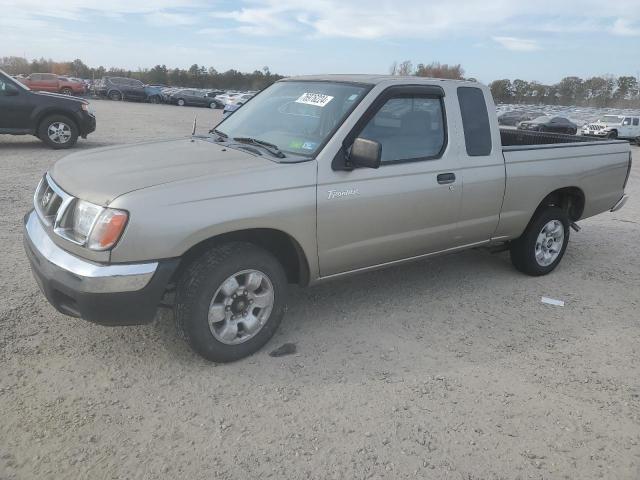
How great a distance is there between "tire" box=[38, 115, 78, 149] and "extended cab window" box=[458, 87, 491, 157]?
9797 mm

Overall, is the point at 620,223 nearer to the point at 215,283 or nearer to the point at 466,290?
the point at 466,290

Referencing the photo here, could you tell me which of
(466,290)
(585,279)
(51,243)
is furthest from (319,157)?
(585,279)

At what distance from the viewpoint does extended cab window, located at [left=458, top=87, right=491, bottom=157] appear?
4.41 metres

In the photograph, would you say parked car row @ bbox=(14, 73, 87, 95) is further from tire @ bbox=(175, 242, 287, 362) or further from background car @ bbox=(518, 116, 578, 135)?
tire @ bbox=(175, 242, 287, 362)

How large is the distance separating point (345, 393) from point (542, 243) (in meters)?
3.06

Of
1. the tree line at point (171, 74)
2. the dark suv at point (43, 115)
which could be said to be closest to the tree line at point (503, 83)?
the tree line at point (171, 74)

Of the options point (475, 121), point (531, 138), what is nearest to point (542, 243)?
point (475, 121)

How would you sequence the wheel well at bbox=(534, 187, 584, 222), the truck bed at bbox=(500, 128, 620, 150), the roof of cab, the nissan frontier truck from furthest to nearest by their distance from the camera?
the truck bed at bbox=(500, 128, 620, 150) → the wheel well at bbox=(534, 187, 584, 222) → the roof of cab → the nissan frontier truck

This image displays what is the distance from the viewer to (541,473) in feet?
8.77

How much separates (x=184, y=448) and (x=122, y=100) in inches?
1731

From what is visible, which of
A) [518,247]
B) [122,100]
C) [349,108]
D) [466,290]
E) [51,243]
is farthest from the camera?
[122,100]

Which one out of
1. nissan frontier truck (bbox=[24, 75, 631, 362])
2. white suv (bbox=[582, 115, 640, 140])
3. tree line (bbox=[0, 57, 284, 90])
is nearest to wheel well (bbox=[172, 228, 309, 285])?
nissan frontier truck (bbox=[24, 75, 631, 362])

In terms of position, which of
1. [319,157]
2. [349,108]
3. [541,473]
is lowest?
[541,473]

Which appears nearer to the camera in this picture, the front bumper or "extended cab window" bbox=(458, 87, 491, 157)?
the front bumper
